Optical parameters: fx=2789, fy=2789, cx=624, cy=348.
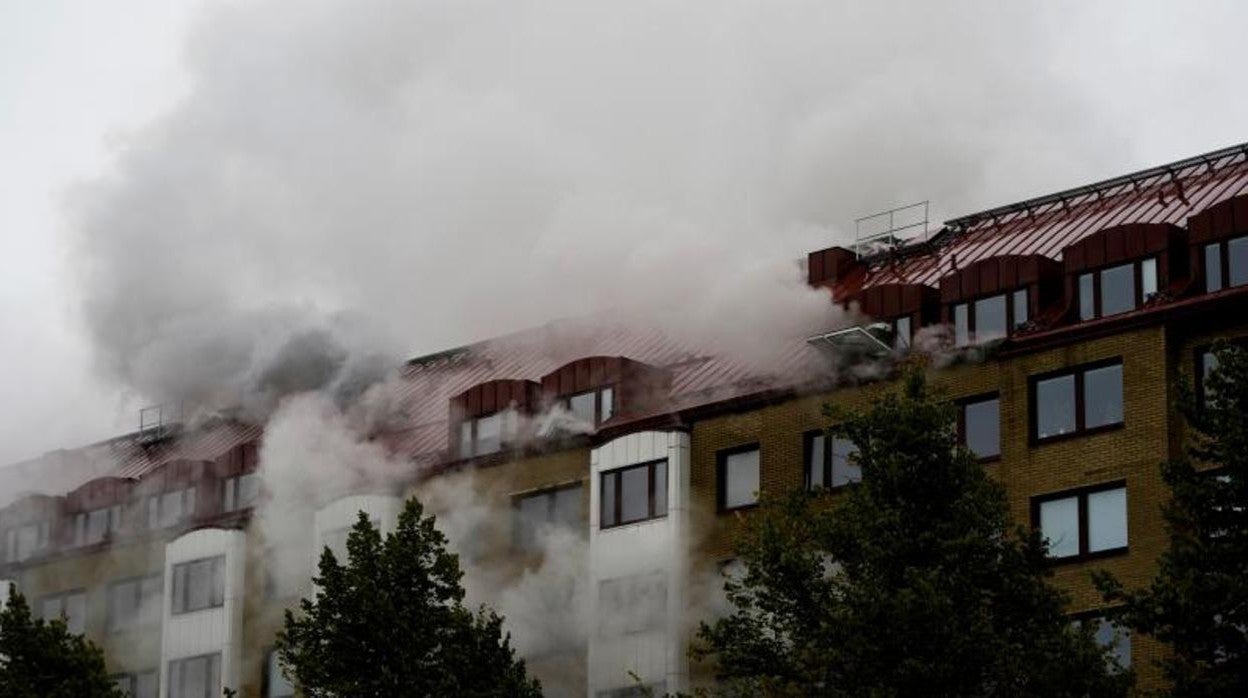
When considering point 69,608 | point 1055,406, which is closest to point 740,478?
point 1055,406

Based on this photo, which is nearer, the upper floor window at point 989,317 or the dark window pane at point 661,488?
Answer: the upper floor window at point 989,317

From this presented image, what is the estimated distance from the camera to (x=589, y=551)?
71125 millimetres

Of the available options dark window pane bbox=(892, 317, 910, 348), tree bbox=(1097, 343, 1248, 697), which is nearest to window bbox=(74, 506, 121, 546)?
dark window pane bbox=(892, 317, 910, 348)

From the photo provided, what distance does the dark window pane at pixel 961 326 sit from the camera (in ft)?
214

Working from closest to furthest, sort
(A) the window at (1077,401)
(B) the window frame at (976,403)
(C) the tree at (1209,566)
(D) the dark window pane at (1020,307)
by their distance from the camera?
1. (C) the tree at (1209,566)
2. (A) the window at (1077,401)
3. (B) the window frame at (976,403)
4. (D) the dark window pane at (1020,307)

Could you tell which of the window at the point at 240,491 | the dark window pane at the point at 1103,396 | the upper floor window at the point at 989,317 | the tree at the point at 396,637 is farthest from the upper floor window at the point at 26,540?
the dark window pane at the point at 1103,396

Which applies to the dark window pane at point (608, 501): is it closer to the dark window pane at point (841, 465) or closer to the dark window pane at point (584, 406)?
the dark window pane at point (584, 406)

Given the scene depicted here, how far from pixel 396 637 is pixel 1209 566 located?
60.9ft

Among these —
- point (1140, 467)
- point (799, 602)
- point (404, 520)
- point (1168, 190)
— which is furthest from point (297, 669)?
point (1168, 190)

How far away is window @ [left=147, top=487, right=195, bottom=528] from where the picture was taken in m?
85.2

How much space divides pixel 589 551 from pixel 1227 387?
24.0 metres

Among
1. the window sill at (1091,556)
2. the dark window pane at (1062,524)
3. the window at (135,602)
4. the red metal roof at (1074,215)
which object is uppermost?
the red metal roof at (1074,215)

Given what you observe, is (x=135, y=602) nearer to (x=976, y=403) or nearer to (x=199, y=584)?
(x=199, y=584)

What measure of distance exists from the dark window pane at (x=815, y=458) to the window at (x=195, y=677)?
72.6 ft
